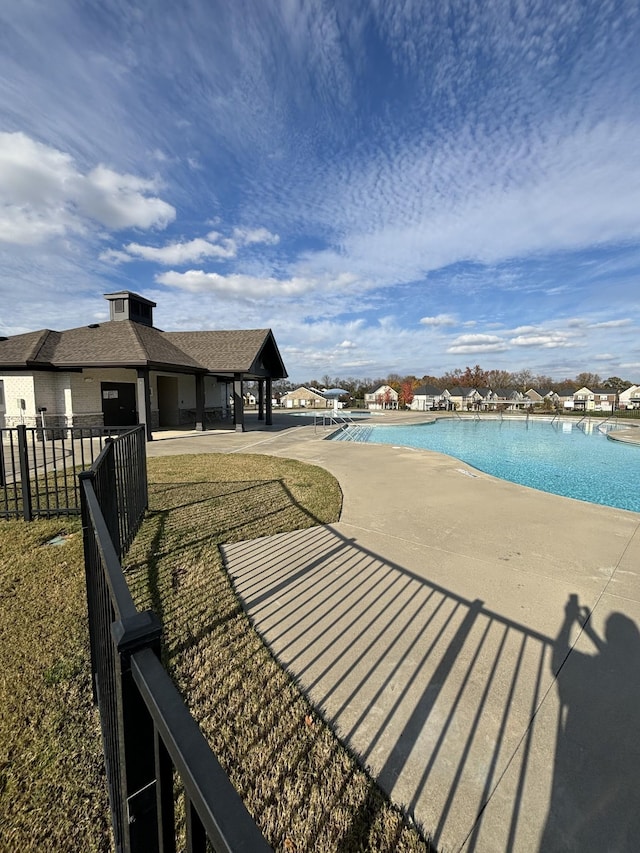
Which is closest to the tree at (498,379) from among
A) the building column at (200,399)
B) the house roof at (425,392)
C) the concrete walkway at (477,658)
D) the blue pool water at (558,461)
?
the house roof at (425,392)

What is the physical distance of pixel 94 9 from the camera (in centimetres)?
729

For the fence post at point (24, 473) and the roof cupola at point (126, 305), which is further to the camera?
the roof cupola at point (126, 305)

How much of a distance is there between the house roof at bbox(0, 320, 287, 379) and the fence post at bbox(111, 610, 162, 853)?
52.7 ft

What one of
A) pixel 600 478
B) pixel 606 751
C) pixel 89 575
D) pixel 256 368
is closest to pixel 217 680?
pixel 89 575

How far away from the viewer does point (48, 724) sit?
2.39m

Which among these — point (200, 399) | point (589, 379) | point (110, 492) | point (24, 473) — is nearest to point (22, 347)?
point (200, 399)

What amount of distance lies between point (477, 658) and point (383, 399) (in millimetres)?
68085

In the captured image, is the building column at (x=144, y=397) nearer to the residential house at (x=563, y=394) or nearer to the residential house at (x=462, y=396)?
the residential house at (x=462, y=396)

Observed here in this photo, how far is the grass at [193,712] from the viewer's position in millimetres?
1836

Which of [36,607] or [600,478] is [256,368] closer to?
[600,478]

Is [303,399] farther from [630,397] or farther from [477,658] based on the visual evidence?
[477,658]

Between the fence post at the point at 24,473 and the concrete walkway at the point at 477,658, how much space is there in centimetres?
336

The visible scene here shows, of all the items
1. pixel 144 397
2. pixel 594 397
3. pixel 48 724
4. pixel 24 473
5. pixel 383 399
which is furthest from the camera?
pixel 594 397

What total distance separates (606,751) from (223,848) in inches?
103
